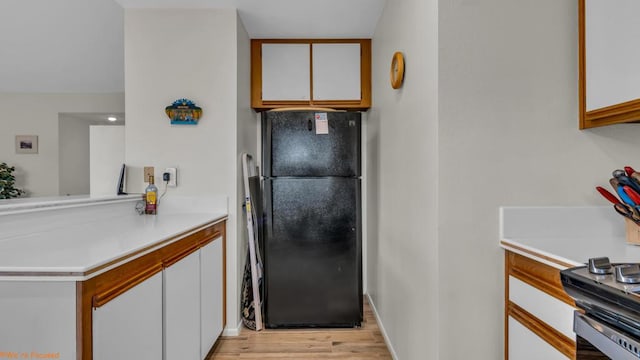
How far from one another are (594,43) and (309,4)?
1.73 metres

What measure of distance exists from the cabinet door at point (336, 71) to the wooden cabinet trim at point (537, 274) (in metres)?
2.10

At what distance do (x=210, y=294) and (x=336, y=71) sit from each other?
2116mm

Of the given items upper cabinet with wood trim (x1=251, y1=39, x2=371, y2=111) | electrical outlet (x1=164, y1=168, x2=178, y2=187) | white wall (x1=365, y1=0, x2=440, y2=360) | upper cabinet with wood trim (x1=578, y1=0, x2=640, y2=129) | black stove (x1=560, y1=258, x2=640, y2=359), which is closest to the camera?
black stove (x1=560, y1=258, x2=640, y2=359)

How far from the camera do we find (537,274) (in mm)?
1160

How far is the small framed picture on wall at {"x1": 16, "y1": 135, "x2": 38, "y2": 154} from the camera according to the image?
2003 mm

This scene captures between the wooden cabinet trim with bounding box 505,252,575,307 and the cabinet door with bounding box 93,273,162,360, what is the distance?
143cm

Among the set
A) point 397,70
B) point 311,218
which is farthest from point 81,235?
point 397,70

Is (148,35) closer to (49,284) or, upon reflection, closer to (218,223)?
(218,223)

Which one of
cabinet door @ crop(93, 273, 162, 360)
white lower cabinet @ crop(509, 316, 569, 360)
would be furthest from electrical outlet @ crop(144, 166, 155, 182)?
white lower cabinet @ crop(509, 316, 569, 360)

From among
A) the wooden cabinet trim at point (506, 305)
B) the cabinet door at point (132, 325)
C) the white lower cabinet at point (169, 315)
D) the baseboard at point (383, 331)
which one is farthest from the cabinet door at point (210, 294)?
the wooden cabinet trim at point (506, 305)

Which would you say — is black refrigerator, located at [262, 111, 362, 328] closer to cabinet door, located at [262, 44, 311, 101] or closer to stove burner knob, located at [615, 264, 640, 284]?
cabinet door, located at [262, 44, 311, 101]

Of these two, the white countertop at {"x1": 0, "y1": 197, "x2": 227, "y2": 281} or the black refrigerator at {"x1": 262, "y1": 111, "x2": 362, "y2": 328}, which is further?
the black refrigerator at {"x1": 262, "y1": 111, "x2": 362, "y2": 328}

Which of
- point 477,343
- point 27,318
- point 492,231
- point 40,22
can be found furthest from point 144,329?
point 40,22

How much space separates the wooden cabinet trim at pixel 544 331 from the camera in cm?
99
